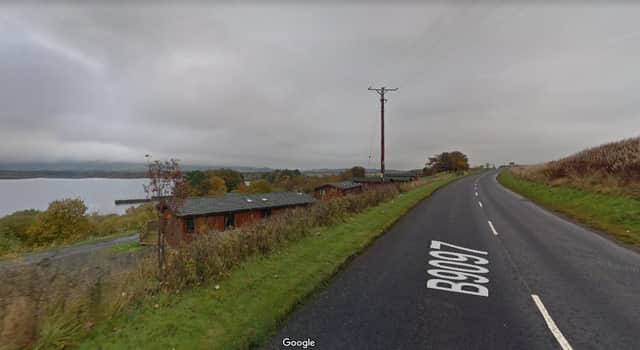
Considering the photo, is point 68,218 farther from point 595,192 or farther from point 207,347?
point 595,192

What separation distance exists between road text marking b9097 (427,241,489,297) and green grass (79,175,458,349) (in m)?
1.99

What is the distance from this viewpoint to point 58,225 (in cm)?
4069

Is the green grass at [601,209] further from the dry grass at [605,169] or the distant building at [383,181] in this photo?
the distant building at [383,181]

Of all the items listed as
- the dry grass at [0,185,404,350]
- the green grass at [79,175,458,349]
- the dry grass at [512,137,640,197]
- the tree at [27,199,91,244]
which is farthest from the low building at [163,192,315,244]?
the tree at [27,199,91,244]

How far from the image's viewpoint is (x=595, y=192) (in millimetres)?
14289

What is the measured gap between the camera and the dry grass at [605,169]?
13.9 m

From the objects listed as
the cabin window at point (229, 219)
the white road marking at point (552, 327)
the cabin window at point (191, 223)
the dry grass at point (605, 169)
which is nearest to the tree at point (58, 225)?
the cabin window at point (191, 223)

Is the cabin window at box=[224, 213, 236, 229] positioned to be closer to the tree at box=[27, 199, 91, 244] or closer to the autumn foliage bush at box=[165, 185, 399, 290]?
the tree at box=[27, 199, 91, 244]

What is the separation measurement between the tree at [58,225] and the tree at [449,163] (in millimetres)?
85467

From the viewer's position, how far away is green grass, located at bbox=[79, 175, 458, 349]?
305 centimetres

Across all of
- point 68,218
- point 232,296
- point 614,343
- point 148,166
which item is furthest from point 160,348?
point 68,218

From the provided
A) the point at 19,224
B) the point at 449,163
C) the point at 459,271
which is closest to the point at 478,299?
the point at 459,271

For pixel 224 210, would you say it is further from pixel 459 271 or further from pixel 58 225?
pixel 459 271

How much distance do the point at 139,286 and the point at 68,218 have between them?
54.7m
